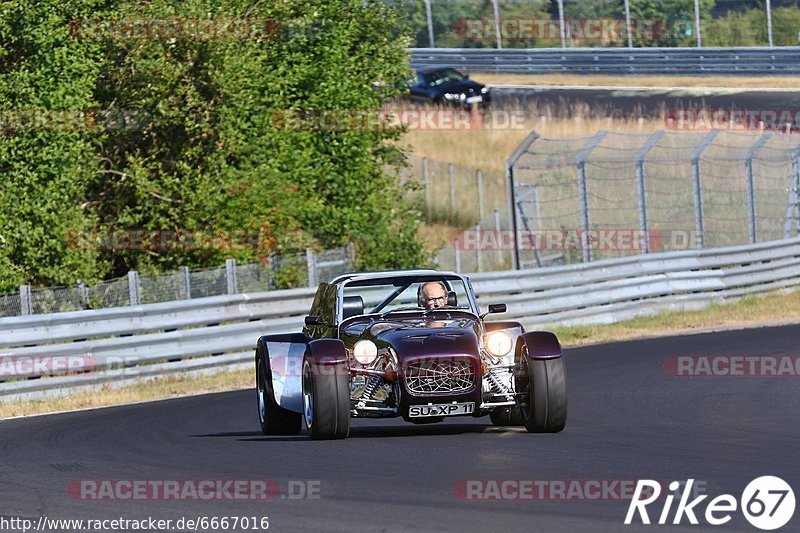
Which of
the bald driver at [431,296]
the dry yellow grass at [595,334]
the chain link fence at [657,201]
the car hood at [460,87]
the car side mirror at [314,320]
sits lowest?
the chain link fence at [657,201]

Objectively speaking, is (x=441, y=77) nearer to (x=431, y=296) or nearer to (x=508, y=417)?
(x=431, y=296)

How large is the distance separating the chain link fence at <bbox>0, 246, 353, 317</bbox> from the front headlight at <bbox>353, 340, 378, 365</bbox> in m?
7.89

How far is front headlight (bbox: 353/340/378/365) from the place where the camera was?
440 inches

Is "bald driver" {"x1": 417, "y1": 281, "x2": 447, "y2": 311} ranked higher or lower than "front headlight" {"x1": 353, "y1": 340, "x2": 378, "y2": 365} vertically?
higher

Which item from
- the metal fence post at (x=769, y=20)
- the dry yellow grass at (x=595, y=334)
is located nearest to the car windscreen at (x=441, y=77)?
the metal fence post at (x=769, y=20)

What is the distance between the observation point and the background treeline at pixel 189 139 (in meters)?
21.3

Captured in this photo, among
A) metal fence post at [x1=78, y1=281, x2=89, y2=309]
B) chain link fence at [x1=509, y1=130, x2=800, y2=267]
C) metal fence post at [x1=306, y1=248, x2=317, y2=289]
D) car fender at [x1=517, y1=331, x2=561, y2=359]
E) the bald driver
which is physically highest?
the bald driver

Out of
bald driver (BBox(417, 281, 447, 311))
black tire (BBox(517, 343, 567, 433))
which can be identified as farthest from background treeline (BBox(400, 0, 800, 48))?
black tire (BBox(517, 343, 567, 433))

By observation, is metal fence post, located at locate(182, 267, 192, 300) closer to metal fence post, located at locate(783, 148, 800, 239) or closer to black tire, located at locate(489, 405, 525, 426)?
black tire, located at locate(489, 405, 525, 426)

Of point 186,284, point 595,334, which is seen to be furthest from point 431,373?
point 595,334

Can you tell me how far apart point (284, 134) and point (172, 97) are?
2.81 metres

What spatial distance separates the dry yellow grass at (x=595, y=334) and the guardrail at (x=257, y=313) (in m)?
0.21

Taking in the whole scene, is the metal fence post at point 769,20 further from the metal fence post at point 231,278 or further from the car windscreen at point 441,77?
the metal fence post at point 231,278

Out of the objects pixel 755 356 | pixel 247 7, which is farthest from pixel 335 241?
pixel 755 356
